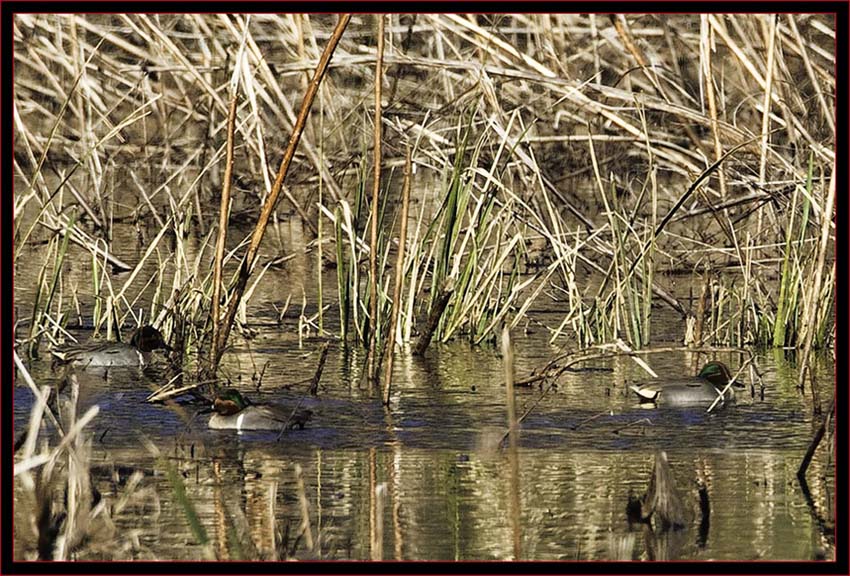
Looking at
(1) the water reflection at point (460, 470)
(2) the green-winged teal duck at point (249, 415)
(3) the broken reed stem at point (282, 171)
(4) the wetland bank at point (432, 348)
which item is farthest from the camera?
(3) the broken reed stem at point (282, 171)

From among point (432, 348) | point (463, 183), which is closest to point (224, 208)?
point (432, 348)

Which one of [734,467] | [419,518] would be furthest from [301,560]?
[734,467]

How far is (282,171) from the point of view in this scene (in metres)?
5.43

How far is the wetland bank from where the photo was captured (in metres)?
4.07

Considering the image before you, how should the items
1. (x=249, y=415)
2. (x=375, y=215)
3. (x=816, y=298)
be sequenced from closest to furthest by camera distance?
(x=249, y=415)
(x=375, y=215)
(x=816, y=298)

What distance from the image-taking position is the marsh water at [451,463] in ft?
13.0

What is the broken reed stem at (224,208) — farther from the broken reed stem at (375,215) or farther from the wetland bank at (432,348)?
the broken reed stem at (375,215)

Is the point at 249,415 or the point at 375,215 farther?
the point at 375,215

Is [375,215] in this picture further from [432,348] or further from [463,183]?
[463,183]

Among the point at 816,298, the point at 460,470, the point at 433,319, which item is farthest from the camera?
the point at 433,319

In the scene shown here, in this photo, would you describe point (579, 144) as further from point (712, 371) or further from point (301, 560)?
point (301, 560)

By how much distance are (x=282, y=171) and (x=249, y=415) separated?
2.59ft

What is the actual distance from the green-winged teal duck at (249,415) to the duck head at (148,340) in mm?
1239

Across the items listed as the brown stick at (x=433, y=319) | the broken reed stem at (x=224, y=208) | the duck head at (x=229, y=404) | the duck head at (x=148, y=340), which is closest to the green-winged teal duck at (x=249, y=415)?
the duck head at (x=229, y=404)
